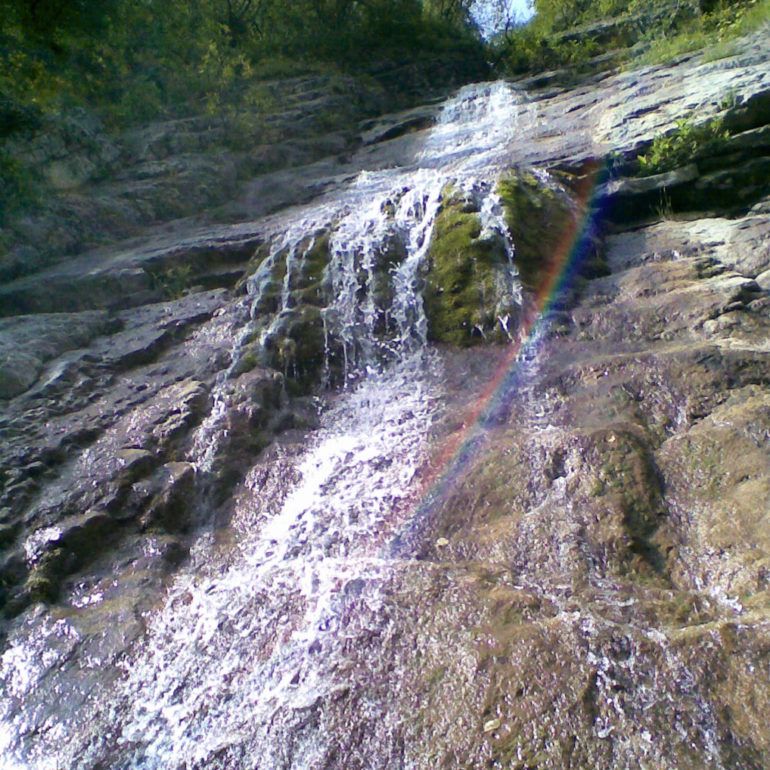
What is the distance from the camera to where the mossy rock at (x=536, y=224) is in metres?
8.51

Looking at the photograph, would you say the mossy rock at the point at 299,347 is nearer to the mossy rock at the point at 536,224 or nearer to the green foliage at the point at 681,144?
the mossy rock at the point at 536,224

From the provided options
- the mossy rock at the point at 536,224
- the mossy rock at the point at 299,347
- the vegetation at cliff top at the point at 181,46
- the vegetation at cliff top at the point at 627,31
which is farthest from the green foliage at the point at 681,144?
the vegetation at cliff top at the point at 181,46

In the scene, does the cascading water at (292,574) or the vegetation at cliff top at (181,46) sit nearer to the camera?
the cascading water at (292,574)

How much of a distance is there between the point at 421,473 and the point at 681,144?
6.72 metres

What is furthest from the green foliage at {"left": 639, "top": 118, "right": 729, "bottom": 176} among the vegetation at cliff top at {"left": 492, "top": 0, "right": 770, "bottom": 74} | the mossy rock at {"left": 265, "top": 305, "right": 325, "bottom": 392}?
the mossy rock at {"left": 265, "top": 305, "right": 325, "bottom": 392}

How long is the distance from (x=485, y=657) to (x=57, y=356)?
694cm

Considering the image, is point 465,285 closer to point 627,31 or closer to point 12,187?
point 12,187

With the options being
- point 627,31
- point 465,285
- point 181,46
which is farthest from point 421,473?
point 627,31

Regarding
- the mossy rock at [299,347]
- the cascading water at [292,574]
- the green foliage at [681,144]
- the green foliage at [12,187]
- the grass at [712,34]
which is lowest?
the cascading water at [292,574]

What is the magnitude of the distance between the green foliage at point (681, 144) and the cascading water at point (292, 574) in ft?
8.31

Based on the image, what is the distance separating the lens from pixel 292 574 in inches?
211

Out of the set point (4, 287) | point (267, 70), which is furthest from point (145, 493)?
point (267, 70)

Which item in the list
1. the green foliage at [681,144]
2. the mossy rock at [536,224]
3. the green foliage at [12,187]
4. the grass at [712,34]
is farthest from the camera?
the grass at [712,34]

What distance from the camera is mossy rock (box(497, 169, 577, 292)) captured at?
27.9ft
